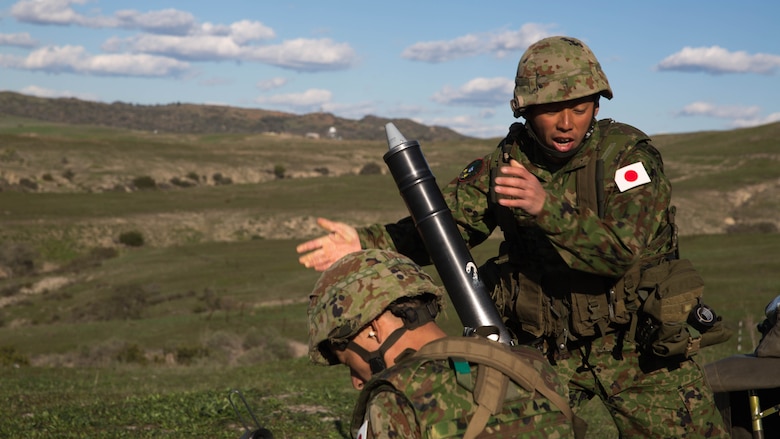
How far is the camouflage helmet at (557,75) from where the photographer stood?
492 cm

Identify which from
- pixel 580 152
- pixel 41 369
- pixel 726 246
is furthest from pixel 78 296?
pixel 580 152

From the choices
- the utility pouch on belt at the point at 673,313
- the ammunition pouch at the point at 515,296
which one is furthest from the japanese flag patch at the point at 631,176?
the ammunition pouch at the point at 515,296

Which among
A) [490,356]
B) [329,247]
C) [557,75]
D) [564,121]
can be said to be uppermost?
[557,75]

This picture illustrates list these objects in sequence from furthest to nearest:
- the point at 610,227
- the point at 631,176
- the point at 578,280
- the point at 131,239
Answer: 1. the point at 131,239
2. the point at 578,280
3. the point at 631,176
4. the point at 610,227

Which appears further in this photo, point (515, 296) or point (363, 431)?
point (515, 296)

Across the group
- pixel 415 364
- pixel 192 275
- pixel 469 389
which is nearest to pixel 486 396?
pixel 469 389

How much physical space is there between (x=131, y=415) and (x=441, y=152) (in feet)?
385

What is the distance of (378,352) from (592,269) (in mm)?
1365

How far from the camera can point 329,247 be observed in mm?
5062

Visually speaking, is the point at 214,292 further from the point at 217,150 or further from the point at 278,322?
the point at 217,150

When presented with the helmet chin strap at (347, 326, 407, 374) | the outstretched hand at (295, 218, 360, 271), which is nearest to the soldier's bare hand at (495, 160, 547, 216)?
the helmet chin strap at (347, 326, 407, 374)

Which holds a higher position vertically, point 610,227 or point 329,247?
point 610,227

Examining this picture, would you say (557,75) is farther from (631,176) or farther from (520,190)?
(520,190)

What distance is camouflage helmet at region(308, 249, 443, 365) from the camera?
11.7 feet
